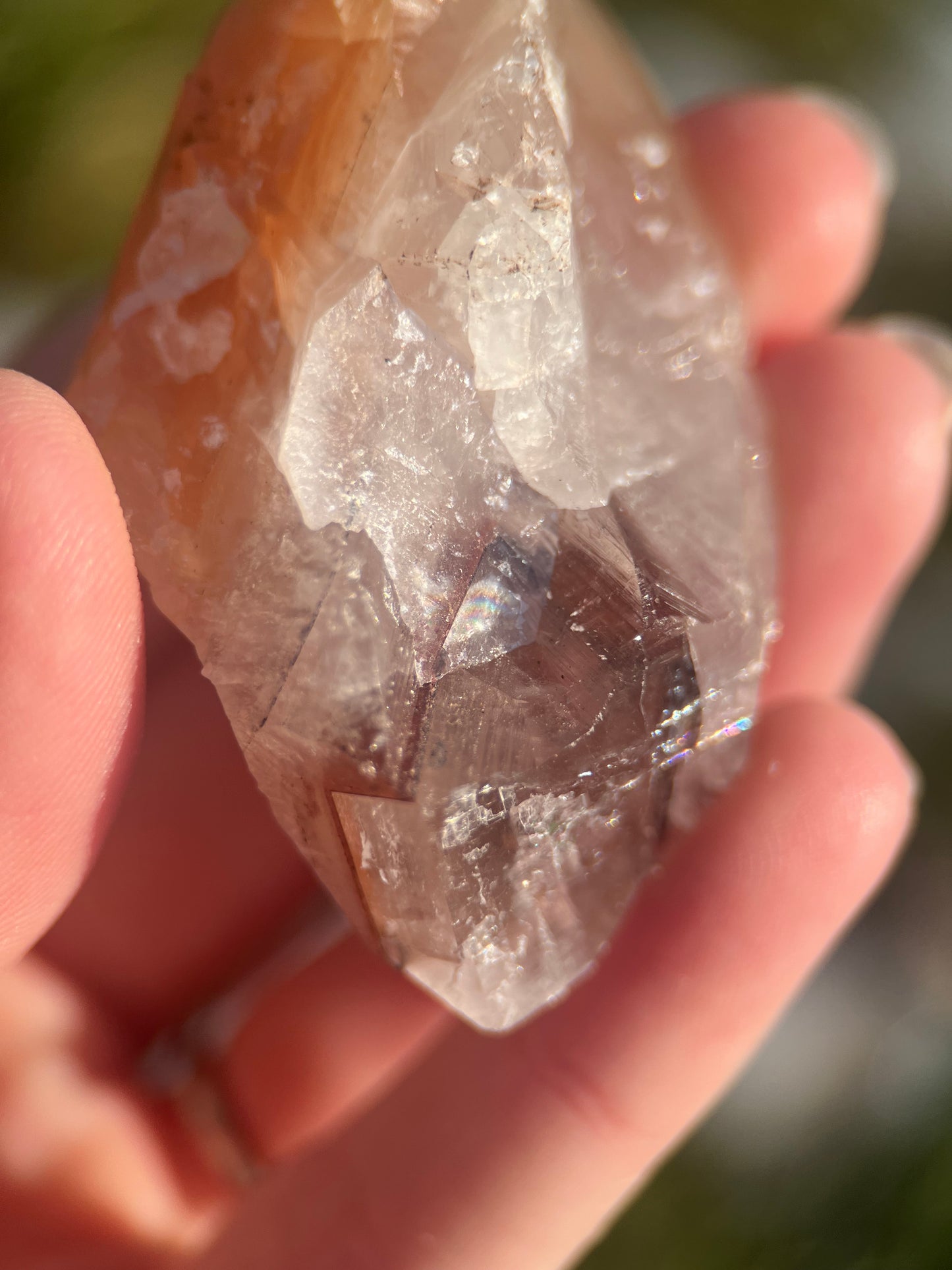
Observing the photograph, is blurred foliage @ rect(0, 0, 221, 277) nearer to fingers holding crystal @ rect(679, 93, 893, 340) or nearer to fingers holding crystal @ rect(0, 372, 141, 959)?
fingers holding crystal @ rect(679, 93, 893, 340)

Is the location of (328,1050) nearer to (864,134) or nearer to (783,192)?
(783,192)

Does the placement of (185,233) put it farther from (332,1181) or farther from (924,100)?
(924,100)

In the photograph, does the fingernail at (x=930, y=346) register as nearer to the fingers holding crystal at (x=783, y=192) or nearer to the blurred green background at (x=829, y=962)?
the fingers holding crystal at (x=783, y=192)

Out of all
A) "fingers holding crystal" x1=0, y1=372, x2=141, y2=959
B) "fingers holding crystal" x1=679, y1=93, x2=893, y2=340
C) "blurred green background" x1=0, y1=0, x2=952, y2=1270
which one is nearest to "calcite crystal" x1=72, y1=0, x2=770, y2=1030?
"fingers holding crystal" x1=0, y1=372, x2=141, y2=959

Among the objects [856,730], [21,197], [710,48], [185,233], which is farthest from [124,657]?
[710,48]

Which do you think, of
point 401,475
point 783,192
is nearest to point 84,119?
point 783,192

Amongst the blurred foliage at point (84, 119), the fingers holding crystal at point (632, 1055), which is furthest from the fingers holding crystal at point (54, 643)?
the blurred foliage at point (84, 119)
